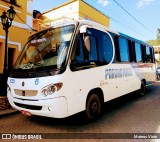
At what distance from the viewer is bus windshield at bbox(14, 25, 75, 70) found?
5.00 meters

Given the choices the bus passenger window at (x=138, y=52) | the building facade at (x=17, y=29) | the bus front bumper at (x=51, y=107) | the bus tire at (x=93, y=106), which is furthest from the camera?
the building facade at (x=17, y=29)

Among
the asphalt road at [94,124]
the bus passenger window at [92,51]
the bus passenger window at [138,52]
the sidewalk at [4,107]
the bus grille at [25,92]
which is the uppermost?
the bus passenger window at [138,52]

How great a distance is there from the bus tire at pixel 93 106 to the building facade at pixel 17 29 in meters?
7.06

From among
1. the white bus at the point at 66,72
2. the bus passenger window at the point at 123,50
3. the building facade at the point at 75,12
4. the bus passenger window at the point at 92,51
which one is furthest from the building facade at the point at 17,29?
the bus passenger window at the point at 92,51

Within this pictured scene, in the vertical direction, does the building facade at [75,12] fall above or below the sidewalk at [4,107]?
above

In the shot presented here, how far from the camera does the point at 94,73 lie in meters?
5.76

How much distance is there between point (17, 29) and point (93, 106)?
803 cm

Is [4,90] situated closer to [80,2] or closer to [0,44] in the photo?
[0,44]

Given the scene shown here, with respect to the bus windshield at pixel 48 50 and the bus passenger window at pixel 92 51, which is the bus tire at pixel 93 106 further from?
the bus windshield at pixel 48 50

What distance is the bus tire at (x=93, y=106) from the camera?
5566 mm

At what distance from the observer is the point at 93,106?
5.79 meters

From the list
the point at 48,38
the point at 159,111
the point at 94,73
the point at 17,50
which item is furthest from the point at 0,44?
the point at 159,111

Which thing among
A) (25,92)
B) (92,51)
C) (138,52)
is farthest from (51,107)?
(138,52)

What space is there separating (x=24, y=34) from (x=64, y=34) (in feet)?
25.4
